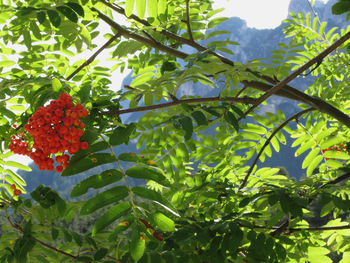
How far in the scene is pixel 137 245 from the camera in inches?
59.3

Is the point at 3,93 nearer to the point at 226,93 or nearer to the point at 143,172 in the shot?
the point at 143,172

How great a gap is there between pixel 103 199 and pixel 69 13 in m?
1.14

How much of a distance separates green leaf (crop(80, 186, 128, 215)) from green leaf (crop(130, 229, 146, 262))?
181 mm

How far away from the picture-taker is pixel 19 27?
8.18ft

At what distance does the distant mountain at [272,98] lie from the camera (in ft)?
245

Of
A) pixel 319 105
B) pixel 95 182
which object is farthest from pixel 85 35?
pixel 319 105

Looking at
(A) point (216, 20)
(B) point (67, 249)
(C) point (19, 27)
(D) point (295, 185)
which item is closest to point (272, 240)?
(D) point (295, 185)

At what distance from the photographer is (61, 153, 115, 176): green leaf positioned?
1.67 metres

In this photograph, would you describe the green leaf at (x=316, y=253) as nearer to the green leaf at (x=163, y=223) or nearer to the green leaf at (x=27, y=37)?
the green leaf at (x=163, y=223)

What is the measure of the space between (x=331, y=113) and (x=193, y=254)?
1448 mm

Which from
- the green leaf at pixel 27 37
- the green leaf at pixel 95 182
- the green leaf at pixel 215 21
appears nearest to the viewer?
the green leaf at pixel 95 182

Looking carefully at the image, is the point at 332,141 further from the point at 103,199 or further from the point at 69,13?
the point at 69,13

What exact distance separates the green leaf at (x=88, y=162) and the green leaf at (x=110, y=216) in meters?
0.25

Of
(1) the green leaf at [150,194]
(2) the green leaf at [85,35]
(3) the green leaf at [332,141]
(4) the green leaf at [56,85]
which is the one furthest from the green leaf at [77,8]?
(3) the green leaf at [332,141]
